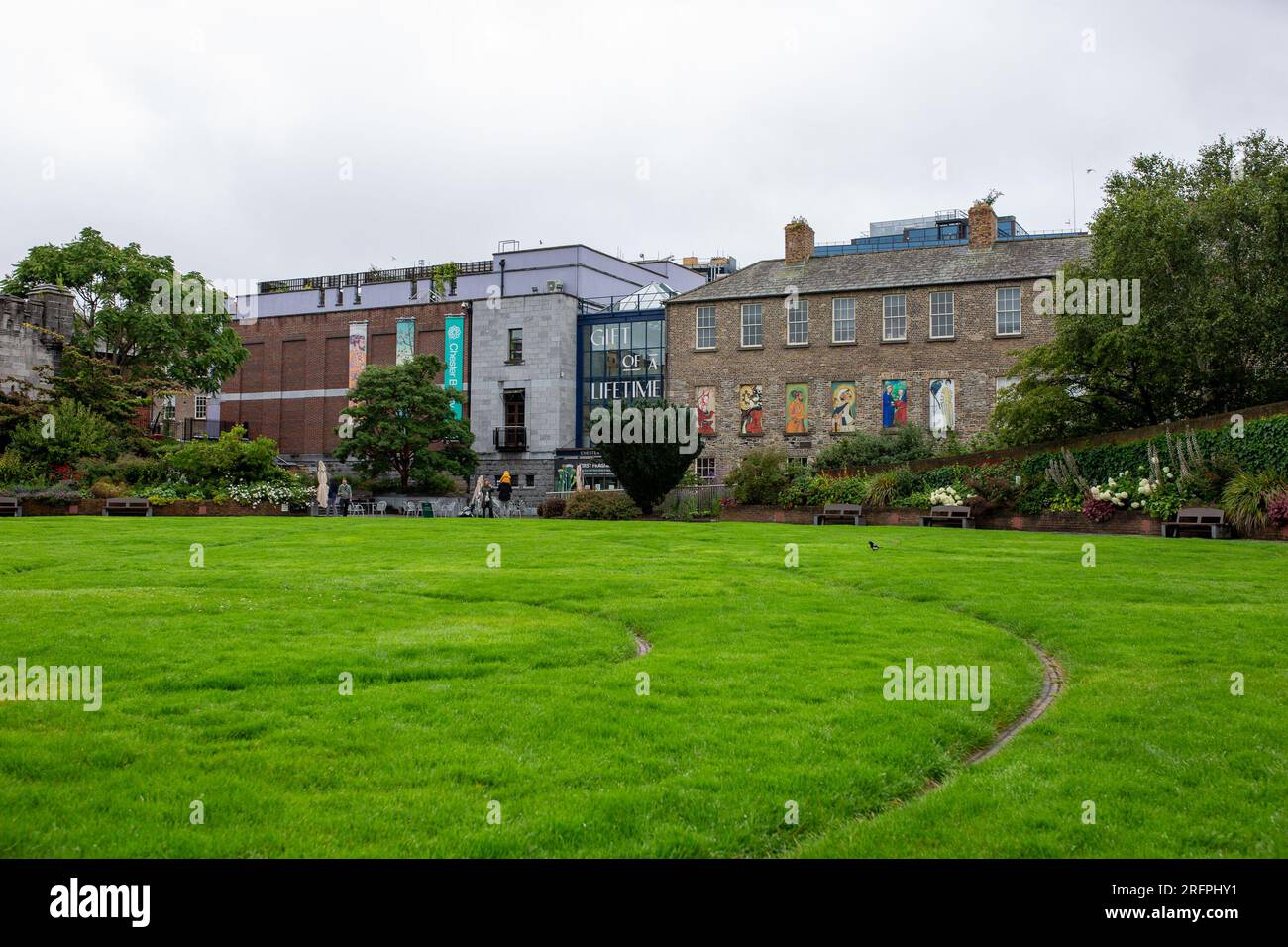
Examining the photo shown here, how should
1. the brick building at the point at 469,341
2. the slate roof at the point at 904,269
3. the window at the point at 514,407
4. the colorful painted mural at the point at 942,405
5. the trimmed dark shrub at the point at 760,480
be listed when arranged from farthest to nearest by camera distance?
the window at the point at 514,407, the brick building at the point at 469,341, the colorful painted mural at the point at 942,405, the slate roof at the point at 904,269, the trimmed dark shrub at the point at 760,480

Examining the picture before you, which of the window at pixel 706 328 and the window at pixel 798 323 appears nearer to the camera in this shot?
the window at pixel 798 323

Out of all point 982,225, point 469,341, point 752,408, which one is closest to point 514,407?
point 469,341

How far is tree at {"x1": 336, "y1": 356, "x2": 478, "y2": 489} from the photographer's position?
177 ft

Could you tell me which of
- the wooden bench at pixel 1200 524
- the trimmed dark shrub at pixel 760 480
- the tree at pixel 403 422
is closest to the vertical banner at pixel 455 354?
the tree at pixel 403 422

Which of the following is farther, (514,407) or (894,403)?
(514,407)

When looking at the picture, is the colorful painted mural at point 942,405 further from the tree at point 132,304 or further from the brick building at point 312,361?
the tree at point 132,304

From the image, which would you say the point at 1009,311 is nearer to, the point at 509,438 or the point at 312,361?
the point at 509,438

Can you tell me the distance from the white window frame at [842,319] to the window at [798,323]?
1.42 metres

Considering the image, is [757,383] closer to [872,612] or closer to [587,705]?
[872,612]

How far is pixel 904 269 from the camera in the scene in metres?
51.6

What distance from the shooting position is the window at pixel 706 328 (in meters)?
54.2

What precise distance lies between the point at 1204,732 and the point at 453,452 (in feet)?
175

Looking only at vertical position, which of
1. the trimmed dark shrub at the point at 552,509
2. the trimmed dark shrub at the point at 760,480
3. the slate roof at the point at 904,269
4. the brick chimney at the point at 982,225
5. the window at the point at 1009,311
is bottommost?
the trimmed dark shrub at the point at 552,509

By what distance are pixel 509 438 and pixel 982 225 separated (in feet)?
100
